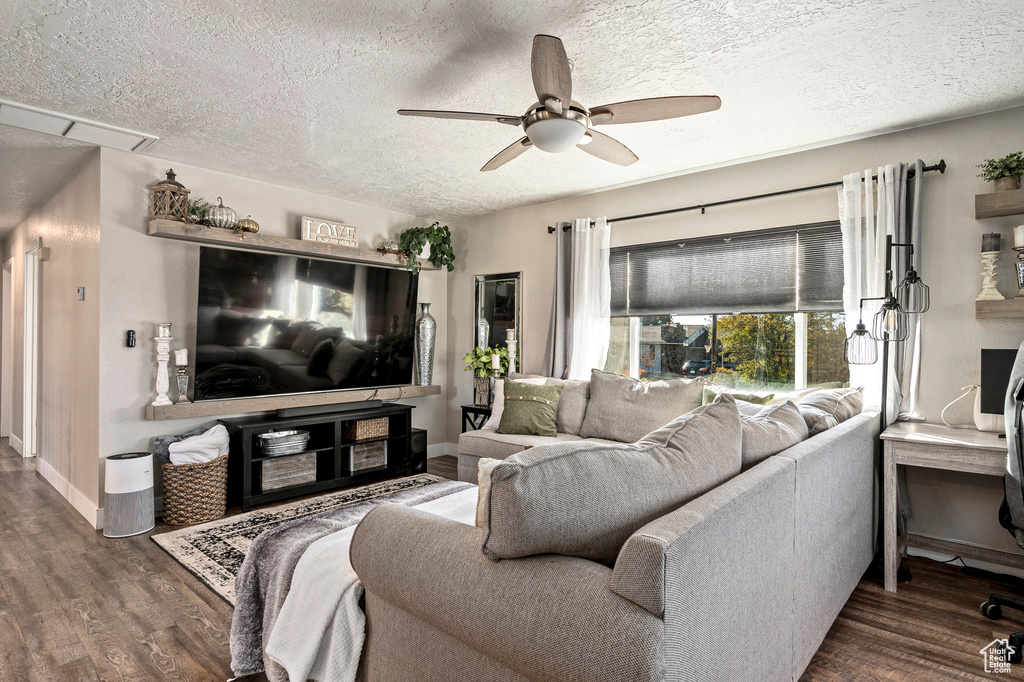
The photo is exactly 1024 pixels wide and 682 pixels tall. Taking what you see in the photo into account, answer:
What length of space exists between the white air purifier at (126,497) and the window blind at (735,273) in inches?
139

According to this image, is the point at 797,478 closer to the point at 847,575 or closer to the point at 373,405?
the point at 847,575

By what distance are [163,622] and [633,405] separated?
2775mm

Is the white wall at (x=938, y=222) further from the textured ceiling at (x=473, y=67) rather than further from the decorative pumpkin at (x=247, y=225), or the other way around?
the decorative pumpkin at (x=247, y=225)

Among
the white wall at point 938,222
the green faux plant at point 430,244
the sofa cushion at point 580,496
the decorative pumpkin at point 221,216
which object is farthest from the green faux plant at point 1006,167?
the decorative pumpkin at point 221,216

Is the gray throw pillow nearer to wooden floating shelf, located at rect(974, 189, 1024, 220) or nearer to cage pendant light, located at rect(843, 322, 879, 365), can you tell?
cage pendant light, located at rect(843, 322, 879, 365)

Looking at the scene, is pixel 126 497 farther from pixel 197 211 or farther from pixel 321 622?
pixel 321 622

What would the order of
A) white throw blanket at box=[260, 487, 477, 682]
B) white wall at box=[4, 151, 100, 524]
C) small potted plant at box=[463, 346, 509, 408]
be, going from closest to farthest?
white throw blanket at box=[260, 487, 477, 682], white wall at box=[4, 151, 100, 524], small potted plant at box=[463, 346, 509, 408]

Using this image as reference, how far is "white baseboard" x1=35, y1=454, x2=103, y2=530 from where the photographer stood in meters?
3.45

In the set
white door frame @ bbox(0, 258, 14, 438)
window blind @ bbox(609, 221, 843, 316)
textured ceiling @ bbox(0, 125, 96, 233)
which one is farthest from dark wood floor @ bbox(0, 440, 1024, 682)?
white door frame @ bbox(0, 258, 14, 438)

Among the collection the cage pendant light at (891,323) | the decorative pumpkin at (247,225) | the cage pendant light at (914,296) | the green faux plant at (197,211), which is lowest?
the cage pendant light at (891,323)

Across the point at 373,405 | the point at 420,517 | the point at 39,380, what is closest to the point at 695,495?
the point at 420,517

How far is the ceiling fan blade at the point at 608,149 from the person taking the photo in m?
2.52

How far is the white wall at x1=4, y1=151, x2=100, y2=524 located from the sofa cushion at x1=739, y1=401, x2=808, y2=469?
3873mm

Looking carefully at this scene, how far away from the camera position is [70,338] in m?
4.00
